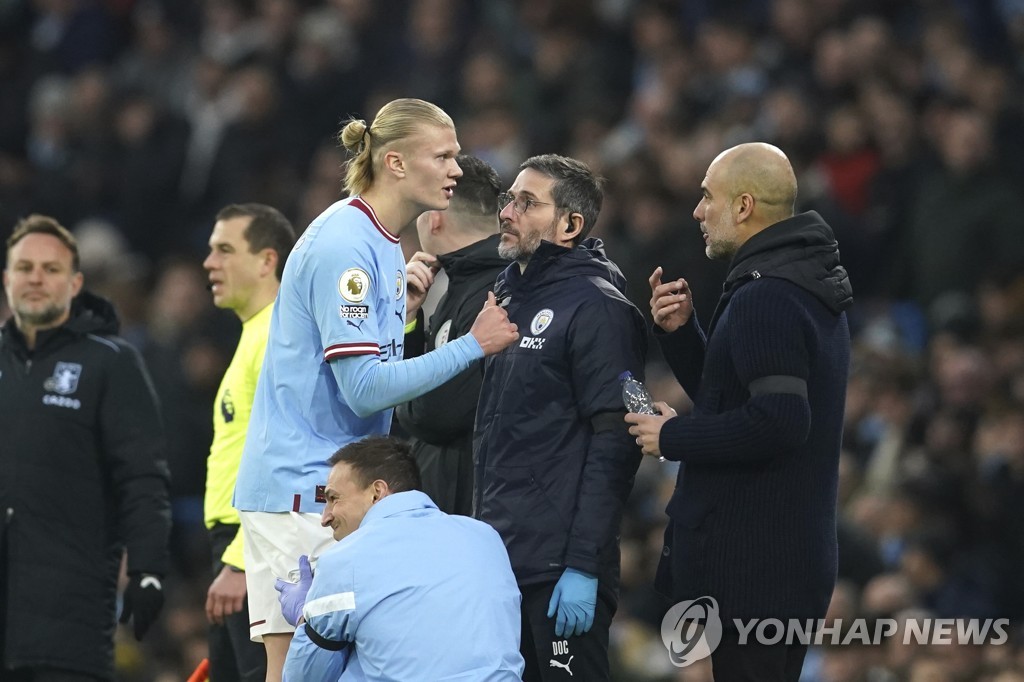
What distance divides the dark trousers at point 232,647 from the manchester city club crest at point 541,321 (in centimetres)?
150

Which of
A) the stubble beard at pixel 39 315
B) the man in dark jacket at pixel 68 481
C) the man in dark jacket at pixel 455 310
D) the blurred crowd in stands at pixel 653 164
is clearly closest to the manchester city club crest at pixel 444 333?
the man in dark jacket at pixel 455 310

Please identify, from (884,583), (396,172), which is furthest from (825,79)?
(396,172)

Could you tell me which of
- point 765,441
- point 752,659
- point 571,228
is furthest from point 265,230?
point 752,659

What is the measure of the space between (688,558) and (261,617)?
4.37ft

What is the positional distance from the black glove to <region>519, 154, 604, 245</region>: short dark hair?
2038 mm

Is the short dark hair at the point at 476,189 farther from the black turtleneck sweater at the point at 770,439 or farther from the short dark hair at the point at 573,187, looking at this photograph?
the black turtleneck sweater at the point at 770,439

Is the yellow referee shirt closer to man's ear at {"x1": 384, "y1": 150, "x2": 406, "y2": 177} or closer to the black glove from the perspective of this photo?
the black glove

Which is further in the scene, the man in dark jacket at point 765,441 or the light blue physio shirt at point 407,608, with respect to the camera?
the man in dark jacket at point 765,441

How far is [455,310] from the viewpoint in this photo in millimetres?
5660

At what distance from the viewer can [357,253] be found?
4.91 meters

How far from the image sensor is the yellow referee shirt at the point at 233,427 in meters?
5.89

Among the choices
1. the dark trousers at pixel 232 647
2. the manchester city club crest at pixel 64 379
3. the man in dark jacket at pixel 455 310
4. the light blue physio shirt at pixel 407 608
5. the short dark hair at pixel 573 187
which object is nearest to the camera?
the light blue physio shirt at pixel 407 608

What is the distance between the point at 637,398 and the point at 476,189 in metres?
1.31

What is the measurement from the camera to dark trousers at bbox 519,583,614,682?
16.3 ft
